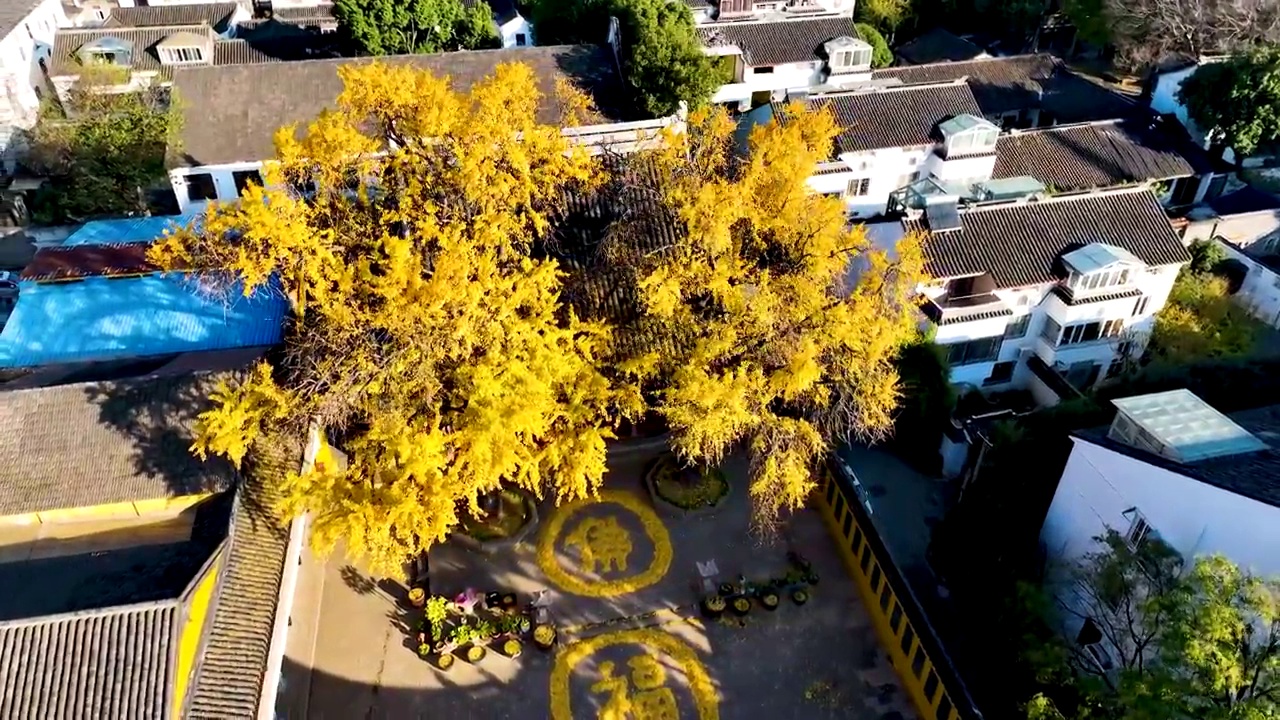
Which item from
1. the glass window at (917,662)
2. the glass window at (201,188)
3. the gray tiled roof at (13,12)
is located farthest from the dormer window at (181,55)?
the glass window at (917,662)

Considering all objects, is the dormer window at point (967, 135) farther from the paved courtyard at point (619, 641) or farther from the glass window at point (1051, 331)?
the paved courtyard at point (619, 641)

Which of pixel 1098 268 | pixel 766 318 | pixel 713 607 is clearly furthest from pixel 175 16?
pixel 1098 268

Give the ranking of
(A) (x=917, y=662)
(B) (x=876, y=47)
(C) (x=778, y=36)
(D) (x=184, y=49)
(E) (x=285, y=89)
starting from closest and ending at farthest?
(A) (x=917, y=662), (E) (x=285, y=89), (C) (x=778, y=36), (D) (x=184, y=49), (B) (x=876, y=47)

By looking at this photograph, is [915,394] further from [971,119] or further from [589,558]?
[971,119]

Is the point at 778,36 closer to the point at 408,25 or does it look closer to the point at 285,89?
the point at 408,25

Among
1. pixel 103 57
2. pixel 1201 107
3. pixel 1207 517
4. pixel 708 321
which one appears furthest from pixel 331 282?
pixel 1201 107

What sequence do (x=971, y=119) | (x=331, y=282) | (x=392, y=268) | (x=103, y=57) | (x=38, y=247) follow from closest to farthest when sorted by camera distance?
(x=392, y=268) → (x=331, y=282) → (x=971, y=119) → (x=38, y=247) → (x=103, y=57)

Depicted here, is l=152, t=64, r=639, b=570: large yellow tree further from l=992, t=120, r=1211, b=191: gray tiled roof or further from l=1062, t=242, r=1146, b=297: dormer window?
l=992, t=120, r=1211, b=191: gray tiled roof
